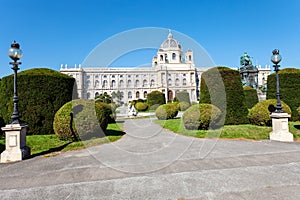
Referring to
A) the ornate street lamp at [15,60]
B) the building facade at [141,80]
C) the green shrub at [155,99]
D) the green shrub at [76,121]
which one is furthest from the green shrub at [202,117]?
the building facade at [141,80]

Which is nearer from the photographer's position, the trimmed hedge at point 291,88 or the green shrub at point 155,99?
the trimmed hedge at point 291,88

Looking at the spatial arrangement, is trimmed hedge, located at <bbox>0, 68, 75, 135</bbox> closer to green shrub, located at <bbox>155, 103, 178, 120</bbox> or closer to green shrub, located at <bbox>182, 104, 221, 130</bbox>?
green shrub, located at <bbox>182, 104, 221, 130</bbox>

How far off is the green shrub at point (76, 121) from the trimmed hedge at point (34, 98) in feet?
4.04

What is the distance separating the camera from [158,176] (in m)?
2.90

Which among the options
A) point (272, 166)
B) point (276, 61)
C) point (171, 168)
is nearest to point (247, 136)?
point (276, 61)

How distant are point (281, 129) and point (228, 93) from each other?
2953 mm

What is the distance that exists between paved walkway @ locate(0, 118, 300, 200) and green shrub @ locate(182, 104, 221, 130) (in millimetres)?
2952

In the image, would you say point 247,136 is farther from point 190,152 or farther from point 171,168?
point 171,168

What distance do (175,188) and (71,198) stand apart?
1.39m

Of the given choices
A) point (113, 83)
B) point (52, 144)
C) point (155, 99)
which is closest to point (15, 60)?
point (52, 144)

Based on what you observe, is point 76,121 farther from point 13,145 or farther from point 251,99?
point 251,99

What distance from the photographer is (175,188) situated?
8.07 feet

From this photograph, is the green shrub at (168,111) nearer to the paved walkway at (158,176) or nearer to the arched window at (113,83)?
the paved walkway at (158,176)

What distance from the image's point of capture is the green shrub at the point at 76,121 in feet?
18.8
